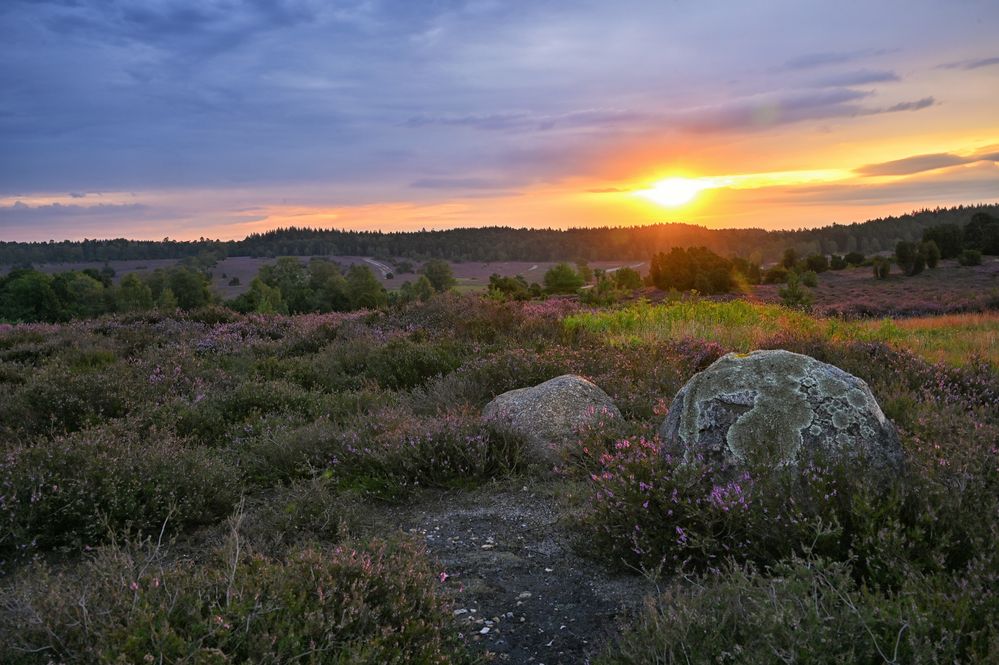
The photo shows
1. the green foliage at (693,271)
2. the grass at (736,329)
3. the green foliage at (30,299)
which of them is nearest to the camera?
the grass at (736,329)

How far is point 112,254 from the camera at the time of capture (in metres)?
105

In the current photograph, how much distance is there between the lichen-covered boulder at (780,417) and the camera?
13.5 feet

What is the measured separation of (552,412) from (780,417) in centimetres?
243

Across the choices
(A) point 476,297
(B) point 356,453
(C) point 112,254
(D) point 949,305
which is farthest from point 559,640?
(C) point 112,254

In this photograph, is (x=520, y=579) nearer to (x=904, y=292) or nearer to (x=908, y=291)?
(x=904, y=292)

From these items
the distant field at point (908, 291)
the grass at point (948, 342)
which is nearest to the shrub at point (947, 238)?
the distant field at point (908, 291)

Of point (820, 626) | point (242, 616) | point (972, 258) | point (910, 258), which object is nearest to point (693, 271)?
point (910, 258)

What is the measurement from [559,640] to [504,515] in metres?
1.68

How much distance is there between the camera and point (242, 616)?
7.95 ft

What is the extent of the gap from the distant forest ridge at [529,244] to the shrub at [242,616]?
95.6 m

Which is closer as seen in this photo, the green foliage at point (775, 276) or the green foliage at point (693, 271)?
the green foliage at point (693, 271)

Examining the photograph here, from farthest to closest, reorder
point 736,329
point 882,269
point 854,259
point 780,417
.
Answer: point 854,259
point 882,269
point 736,329
point 780,417

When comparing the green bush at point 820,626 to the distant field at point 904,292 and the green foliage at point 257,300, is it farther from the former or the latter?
the green foliage at point 257,300

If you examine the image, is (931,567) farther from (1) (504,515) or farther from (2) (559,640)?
(1) (504,515)
